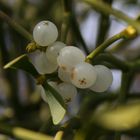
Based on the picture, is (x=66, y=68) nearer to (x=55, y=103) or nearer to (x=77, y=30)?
(x=55, y=103)

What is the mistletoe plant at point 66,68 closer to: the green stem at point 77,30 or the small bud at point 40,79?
the small bud at point 40,79

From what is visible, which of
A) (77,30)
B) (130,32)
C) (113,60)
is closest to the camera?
(130,32)

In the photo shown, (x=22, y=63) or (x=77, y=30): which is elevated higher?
(x=77, y=30)

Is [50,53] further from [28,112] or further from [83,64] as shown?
[28,112]

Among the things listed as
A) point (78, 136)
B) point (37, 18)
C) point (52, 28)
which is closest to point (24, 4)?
point (37, 18)

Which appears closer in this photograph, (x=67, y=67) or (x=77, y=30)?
(x=67, y=67)

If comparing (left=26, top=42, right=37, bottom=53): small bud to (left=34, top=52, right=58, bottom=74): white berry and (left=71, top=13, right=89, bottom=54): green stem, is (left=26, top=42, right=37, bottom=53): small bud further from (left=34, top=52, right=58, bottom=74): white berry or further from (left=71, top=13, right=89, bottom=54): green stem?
(left=71, top=13, right=89, bottom=54): green stem

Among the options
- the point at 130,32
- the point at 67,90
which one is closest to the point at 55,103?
the point at 67,90

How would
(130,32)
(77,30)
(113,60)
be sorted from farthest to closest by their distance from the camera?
(77,30) → (113,60) → (130,32)
